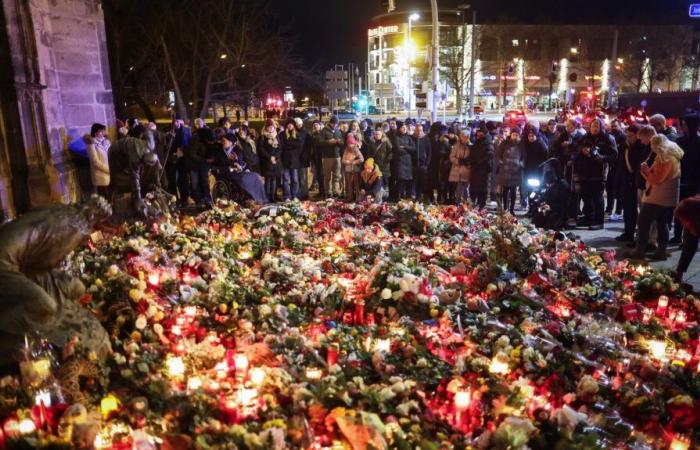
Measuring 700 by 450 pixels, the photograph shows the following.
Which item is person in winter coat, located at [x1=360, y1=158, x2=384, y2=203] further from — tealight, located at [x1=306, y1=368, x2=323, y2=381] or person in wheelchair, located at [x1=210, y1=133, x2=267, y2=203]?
tealight, located at [x1=306, y1=368, x2=323, y2=381]

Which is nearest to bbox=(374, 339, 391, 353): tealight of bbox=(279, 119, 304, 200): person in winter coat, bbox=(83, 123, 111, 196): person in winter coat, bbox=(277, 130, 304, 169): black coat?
bbox=(83, 123, 111, 196): person in winter coat

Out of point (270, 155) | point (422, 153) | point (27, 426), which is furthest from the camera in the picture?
point (422, 153)

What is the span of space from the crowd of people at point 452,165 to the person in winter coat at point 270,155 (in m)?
0.02

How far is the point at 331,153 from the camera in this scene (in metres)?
13.1

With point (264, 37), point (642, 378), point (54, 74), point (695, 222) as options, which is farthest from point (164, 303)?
point (264, 37)

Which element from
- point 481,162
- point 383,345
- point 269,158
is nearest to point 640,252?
point 481,162

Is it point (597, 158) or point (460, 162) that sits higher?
point (597, 158)

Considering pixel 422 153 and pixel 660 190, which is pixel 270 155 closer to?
pixel 422 153

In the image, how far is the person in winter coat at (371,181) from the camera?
1136 centimetres

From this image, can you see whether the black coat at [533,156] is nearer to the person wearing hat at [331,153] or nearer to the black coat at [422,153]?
the black coat at [422,153]

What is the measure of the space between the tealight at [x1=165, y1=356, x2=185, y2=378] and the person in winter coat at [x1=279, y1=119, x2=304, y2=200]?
8691mm

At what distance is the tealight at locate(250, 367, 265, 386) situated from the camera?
4.04 meters

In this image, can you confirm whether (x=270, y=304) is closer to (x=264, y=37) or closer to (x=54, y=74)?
(x=54, y=74)

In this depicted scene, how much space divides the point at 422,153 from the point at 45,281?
9653 mm
